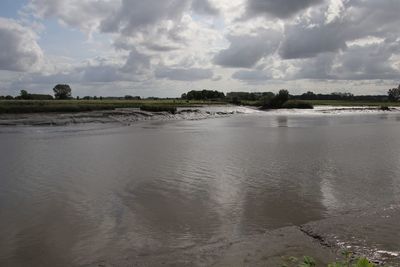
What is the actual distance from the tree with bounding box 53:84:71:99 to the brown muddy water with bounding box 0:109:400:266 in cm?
10382

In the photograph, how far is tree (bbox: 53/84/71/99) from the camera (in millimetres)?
122625

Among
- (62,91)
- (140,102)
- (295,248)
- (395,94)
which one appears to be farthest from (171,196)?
(395,94)

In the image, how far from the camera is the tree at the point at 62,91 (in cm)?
12262

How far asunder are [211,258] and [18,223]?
515 cm

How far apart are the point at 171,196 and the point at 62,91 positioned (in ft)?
396

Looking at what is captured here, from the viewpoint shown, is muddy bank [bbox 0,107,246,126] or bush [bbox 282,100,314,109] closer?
muddy bank [bbox 0,107,246,126]

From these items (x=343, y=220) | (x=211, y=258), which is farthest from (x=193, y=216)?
(x=343, y=220)

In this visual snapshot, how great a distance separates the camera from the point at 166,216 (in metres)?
10.4

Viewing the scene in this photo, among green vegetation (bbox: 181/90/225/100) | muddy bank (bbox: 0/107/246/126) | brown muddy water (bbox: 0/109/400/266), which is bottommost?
brown muddy water (bbox: 0/109/400/266)

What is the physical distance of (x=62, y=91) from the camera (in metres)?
125

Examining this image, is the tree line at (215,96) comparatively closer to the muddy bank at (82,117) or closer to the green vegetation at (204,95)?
the green vegetation at (204,95)

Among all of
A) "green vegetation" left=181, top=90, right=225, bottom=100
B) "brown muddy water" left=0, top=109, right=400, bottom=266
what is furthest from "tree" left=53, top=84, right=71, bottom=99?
"brown muddy water" left=0, top=109, right=400, bottom=266

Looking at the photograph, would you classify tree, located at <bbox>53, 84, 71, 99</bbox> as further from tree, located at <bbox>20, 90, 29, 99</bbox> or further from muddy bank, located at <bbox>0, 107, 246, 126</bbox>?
muddy bank, located at <bbox>0, 107, 246, 126</bbox>

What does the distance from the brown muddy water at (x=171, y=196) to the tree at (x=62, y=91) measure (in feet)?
341
